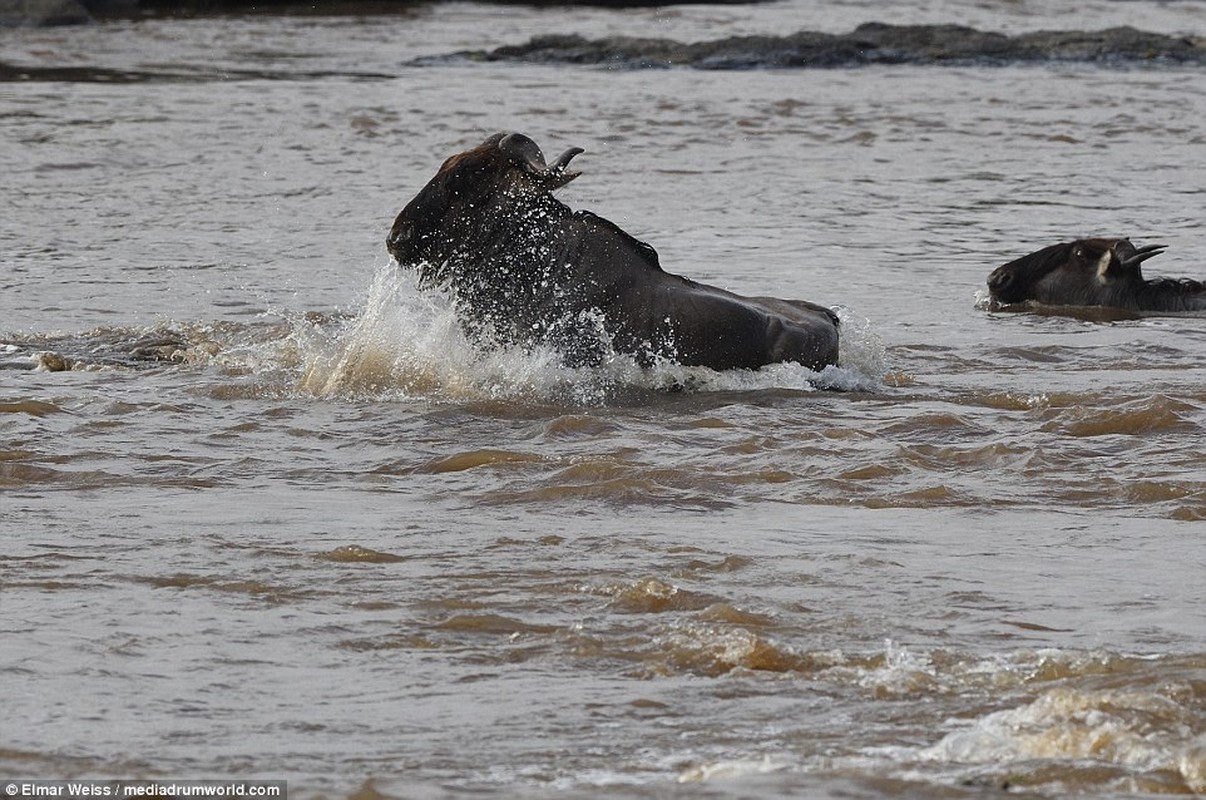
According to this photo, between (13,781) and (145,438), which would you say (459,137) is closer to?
(145,438)

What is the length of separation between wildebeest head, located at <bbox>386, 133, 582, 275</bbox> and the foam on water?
0.52 ft

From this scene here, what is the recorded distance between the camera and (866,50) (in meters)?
27.8

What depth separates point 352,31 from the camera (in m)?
33.0

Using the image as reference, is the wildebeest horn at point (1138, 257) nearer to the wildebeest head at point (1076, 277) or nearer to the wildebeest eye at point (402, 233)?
the wildebeest head at point (1076, 277)

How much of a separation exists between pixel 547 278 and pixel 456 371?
1.83 ft

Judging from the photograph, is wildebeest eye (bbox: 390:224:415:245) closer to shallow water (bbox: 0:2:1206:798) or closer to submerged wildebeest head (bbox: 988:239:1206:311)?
shallow water (bbox: 0:2:1206:798)

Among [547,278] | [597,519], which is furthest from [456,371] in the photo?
[597,519]

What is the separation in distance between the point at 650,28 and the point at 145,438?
26977 mm

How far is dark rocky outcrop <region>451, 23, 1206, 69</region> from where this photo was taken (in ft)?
88.8

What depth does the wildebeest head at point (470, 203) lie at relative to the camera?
8.70 m

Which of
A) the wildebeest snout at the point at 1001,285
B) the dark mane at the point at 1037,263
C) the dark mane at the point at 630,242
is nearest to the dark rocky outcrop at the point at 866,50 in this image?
the dark mane at the point at 1037,263

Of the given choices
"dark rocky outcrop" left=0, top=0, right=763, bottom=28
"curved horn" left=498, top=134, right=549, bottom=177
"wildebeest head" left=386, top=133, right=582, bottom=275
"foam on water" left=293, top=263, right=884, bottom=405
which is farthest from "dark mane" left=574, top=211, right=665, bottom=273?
"dark rocky outcrop" left=0, top=0, right=763, bottom=28

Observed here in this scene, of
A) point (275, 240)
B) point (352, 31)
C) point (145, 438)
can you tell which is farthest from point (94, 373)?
point (352, 31)

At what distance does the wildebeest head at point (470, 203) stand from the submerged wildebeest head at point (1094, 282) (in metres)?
3.54
